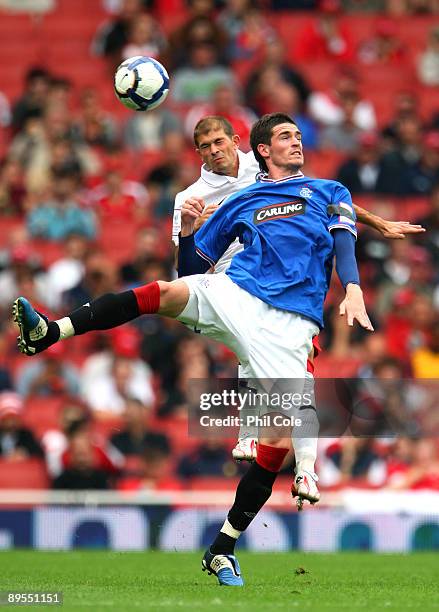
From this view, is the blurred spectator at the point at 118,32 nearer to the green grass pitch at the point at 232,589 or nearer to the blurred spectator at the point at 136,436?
the blurred spectator at the point at 136,436

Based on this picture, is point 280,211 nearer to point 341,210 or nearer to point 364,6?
point 341,210

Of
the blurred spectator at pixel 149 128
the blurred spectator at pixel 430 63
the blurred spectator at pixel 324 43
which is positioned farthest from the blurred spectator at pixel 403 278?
the blurred spectator at pixel 324 43

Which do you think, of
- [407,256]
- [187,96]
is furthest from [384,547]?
[187,96]

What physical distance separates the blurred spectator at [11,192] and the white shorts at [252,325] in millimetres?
9675

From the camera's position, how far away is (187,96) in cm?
1852

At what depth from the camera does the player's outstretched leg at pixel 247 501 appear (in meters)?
8.12

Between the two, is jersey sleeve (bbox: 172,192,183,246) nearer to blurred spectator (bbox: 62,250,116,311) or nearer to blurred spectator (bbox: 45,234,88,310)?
blurred spectator (bbox: 62,250,116,311)

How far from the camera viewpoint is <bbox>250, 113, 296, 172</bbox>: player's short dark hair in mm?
8297

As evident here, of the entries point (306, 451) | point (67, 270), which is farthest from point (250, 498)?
point (67, 270)

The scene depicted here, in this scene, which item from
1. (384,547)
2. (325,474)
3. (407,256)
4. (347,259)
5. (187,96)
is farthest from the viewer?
(187,96)

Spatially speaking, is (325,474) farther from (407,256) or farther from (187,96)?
(187,96)

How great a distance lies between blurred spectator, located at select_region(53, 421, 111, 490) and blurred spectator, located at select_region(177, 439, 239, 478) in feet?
2.49

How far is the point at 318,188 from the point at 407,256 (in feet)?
26.8

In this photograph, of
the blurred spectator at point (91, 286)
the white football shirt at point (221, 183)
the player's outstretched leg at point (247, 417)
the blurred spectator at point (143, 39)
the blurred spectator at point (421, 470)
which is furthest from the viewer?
the blurred spectator at point (143, 39)
